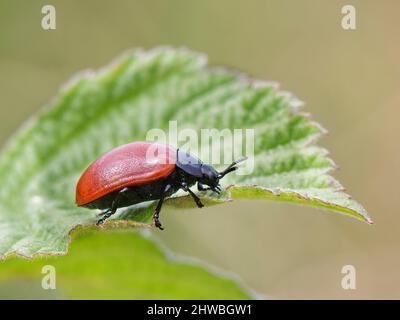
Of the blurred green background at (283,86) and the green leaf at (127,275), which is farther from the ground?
the blurred green background at (283,86)

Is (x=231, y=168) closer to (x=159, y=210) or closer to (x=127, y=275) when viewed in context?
(x=159, y=210)

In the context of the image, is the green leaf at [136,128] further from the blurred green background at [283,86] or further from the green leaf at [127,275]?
the blurred green background at [283,86]

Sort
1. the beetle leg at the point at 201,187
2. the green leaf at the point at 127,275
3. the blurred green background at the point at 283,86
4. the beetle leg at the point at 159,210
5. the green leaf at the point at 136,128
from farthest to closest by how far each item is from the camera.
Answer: the blurred green background at the point at 283,86
the green leaf at the point at 127,275
the beetle leg at the point at 201,187
the green leaf at the point at 136,128
the beetle leg at the point at 159,210

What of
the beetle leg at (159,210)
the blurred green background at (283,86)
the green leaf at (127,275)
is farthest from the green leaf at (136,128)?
the blurred green background at (283,86)

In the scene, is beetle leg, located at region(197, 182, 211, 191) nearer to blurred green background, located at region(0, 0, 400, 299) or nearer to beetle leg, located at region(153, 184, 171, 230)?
beetle leg, located at region(153, 184, 171, 230)

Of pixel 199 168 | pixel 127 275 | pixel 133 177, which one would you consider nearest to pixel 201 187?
pixel 199 168
